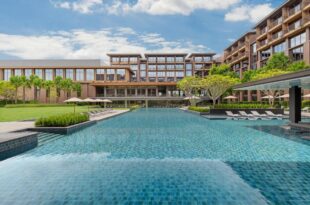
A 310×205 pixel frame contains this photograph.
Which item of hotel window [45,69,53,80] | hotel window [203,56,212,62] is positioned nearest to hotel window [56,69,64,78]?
hotel window [45,69,53,80]

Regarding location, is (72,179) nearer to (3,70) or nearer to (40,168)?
(40,168)

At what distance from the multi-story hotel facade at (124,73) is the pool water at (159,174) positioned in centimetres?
5471

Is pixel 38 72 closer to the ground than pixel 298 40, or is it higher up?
closer to the ground

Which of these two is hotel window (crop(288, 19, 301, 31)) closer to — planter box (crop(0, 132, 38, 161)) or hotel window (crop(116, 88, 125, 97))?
planter box (crop(0, 132, 38, 161))

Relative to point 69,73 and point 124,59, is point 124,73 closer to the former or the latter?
point 124,59

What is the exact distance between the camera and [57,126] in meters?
14.2

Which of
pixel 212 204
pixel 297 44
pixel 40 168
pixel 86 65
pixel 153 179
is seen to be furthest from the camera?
pixel 86 65

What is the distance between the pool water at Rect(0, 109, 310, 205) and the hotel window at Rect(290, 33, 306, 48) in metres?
35.1

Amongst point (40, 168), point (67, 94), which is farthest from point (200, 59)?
point (40, 168)

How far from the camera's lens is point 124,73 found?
75.2 meters

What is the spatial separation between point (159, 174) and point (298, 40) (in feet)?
140

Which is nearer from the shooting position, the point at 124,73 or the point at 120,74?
the point at 120,74

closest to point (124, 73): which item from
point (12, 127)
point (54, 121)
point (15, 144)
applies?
point (54, 121)

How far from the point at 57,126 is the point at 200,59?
77.0 metres
